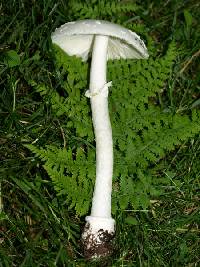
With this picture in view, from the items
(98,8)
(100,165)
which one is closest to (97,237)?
(100,165)

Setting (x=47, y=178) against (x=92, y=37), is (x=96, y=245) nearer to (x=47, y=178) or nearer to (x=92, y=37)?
(x=47, y=178)

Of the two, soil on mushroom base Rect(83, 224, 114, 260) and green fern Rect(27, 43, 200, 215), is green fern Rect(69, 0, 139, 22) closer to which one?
green fern Rect(27, 43, 200, 215)

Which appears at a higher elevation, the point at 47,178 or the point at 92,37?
the point at 92,37

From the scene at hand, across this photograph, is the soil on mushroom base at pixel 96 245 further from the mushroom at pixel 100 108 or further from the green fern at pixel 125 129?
the green fern at pixel 125 129

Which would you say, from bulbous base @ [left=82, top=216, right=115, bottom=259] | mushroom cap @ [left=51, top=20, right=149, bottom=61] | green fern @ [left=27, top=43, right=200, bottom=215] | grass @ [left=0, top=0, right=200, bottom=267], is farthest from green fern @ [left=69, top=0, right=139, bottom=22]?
bulbous base @ [left=82, top=216, right=115, bottom=259]

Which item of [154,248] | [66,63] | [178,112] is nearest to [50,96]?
[66,63]

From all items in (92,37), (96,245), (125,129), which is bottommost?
(96,245)
